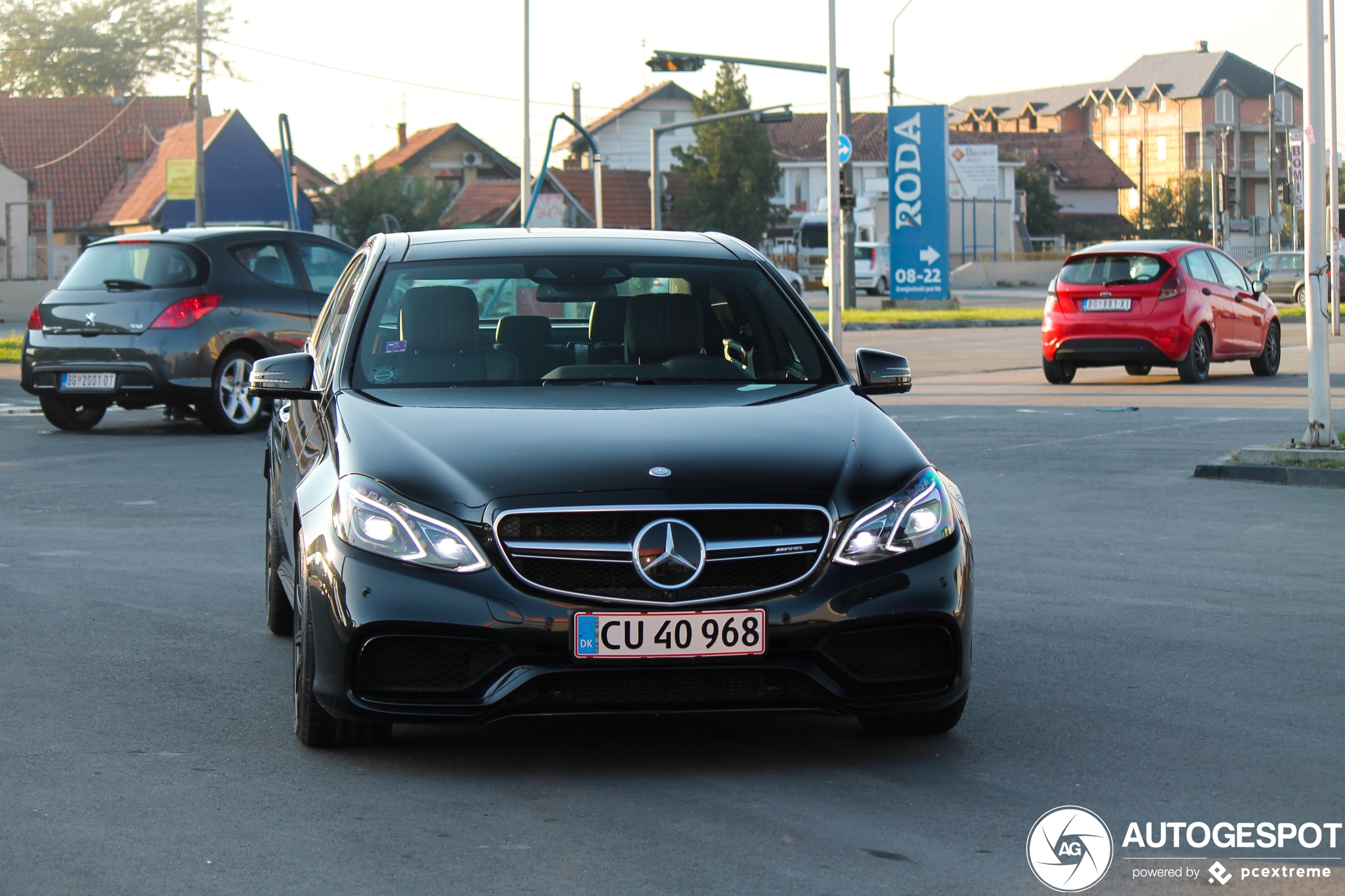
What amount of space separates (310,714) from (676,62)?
104ft

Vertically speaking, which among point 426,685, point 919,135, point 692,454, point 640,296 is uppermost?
point 919,135

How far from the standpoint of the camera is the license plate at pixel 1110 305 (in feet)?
63.9

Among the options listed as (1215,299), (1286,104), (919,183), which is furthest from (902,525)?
(1286,104)

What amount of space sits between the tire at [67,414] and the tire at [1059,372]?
10.3 meters

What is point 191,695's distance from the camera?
571cm

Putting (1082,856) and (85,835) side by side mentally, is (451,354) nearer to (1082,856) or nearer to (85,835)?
(85,835)

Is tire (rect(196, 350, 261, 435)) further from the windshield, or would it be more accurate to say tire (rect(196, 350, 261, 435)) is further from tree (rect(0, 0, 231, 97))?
tree (rect(0, 0, 231, 97))

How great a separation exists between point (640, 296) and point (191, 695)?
1.98m

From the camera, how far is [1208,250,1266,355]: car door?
67.2 ft

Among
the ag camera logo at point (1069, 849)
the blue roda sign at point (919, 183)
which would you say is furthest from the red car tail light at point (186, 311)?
the blue roda sign at point (919, 183)

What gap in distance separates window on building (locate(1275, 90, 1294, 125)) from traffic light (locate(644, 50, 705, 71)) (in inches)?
4552

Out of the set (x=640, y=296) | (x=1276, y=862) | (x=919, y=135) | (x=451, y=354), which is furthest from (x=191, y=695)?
(x=919, y=135)

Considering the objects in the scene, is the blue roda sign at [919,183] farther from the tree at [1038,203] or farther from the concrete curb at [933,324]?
the tree at [1038,203]

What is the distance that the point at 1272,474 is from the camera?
1145cm
